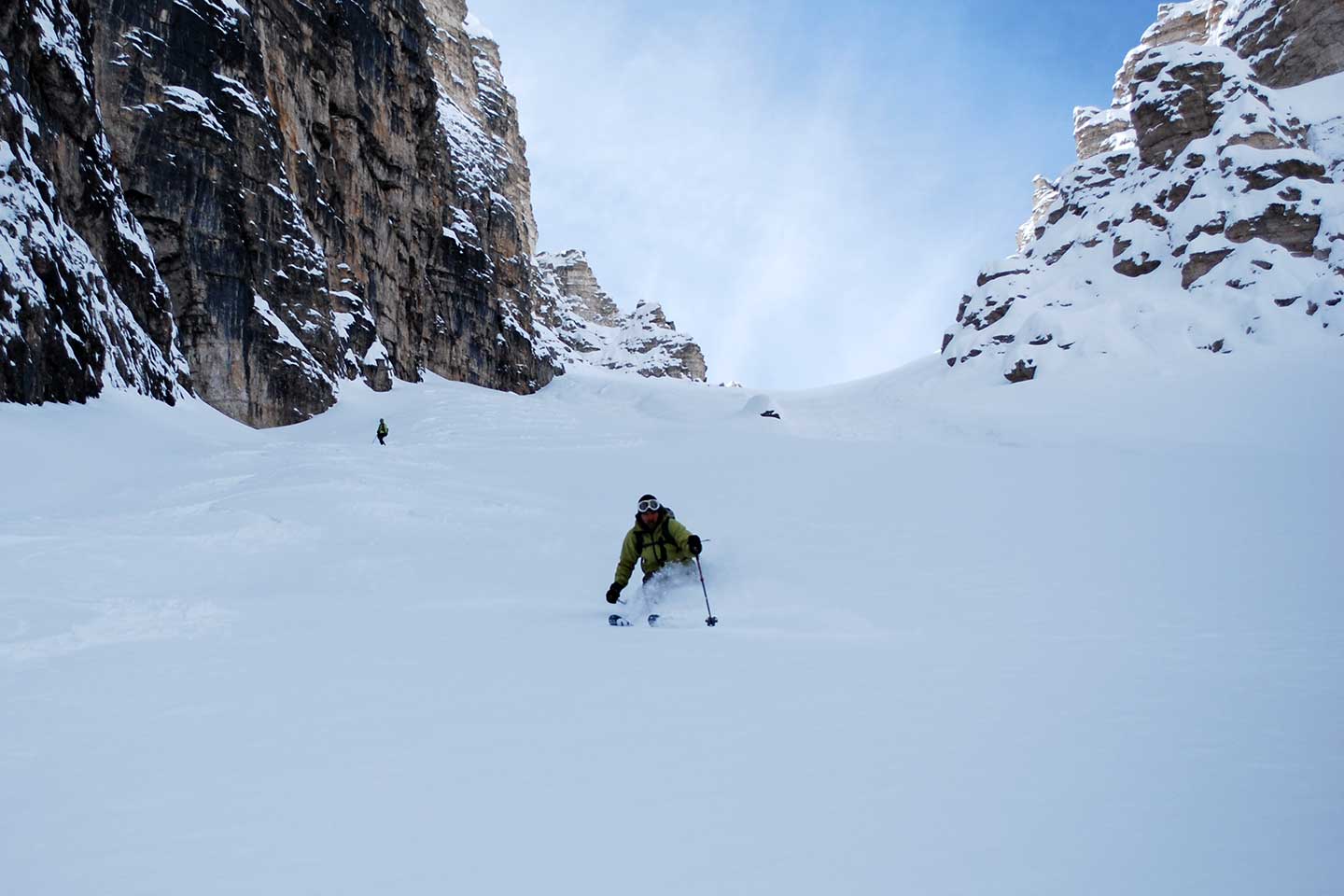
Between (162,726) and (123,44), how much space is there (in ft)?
94.0

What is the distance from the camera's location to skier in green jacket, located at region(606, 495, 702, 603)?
733 centimetres

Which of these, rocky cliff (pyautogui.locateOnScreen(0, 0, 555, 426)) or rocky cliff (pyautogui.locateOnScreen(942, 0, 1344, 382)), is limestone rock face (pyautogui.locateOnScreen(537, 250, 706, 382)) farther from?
rocky cliff (pyautogui.locateOnScreen(942, 0, 1344, 382))

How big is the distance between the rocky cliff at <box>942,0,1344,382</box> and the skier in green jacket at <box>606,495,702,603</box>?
3256cm

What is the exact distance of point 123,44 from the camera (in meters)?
22.9

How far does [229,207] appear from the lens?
25.1 metres

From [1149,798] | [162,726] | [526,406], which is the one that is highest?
[526,406]

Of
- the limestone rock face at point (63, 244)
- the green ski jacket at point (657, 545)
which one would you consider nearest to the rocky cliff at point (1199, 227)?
the green ski jacket at point (657, 545)

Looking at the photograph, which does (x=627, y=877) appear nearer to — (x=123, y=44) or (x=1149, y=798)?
(x=1149, y=798)

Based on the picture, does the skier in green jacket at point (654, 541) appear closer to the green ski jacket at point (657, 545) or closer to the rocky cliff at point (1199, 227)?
the green ski jacket at point (657, 545)

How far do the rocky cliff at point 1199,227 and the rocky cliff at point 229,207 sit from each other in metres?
33.2

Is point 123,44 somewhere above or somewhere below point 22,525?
above

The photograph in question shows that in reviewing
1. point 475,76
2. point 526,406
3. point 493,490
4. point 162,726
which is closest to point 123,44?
point 526,406

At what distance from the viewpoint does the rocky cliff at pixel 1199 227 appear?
3300 centimetres

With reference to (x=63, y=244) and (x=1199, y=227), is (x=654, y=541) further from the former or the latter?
(x=1199, y=227)
